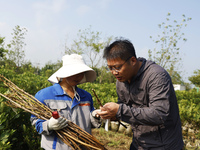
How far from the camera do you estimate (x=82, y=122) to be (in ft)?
6.41

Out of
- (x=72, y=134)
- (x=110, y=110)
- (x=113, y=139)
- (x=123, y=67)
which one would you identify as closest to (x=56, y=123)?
(x=72, y=134)

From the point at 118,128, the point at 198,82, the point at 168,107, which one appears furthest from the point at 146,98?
the point at 198,82

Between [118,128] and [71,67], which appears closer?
[71,67]

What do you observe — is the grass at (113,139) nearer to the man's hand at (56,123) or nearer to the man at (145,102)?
the man at (145,102)

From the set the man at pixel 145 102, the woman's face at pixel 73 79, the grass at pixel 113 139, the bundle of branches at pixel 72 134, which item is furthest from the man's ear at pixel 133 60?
the grass at pixel 113 139

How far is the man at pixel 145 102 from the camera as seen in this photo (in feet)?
5.11

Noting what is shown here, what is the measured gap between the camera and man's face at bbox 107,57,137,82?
67.6 inches

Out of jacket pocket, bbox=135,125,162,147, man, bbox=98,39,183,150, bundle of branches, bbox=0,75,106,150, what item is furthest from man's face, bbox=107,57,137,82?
bundle of branches, bbox=0,75,106,150

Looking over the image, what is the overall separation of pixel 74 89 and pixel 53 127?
529mm

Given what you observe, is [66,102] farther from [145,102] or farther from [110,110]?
[145,102]

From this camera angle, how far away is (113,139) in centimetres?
507

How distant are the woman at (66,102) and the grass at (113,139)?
291cm

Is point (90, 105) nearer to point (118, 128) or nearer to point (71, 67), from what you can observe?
point (71, 67)

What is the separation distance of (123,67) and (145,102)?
1.42ft
